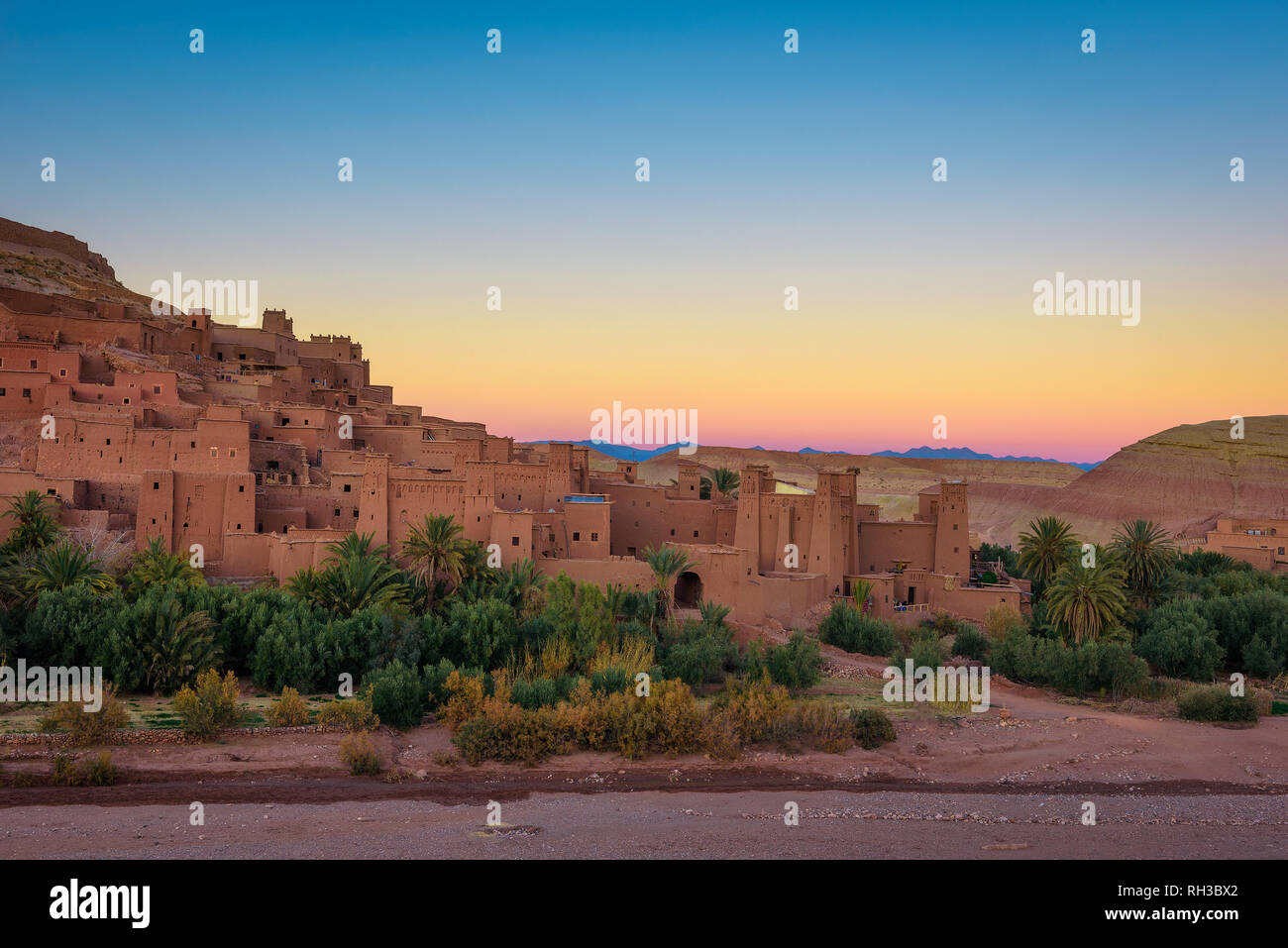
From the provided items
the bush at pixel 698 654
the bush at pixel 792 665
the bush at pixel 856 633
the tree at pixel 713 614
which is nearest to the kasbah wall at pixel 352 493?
the bush at pixel 856 633

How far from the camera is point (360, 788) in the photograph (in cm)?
1734

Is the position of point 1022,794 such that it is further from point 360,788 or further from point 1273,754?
point 360,788

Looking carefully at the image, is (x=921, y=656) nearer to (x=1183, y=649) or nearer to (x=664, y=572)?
(x=664, y=572)

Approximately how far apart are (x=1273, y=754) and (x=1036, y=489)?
7177cm

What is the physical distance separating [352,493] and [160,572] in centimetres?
748

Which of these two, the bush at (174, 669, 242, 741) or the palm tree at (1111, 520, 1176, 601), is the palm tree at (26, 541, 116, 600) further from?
the palm tree at (1111, 520, 1176, 601)

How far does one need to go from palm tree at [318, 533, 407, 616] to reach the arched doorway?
954cm

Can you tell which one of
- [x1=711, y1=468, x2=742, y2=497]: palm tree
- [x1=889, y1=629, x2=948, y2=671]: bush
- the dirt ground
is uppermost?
[x1=711, y1=468, x2=742, y2=497]: palm tree

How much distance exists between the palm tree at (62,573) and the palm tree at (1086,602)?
26781 millimetres

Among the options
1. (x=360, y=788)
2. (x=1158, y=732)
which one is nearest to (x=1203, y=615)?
(x=1158, y=732)

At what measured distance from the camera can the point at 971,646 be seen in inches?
1180

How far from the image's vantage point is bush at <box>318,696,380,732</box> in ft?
65.7

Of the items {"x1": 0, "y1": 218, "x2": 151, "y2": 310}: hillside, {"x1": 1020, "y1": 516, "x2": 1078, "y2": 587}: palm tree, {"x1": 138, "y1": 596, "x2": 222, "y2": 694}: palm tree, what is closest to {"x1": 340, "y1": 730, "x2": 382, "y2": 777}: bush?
{"x1": 138, "y1": 596, "x2": 222, "y2": 694}: palm tree
